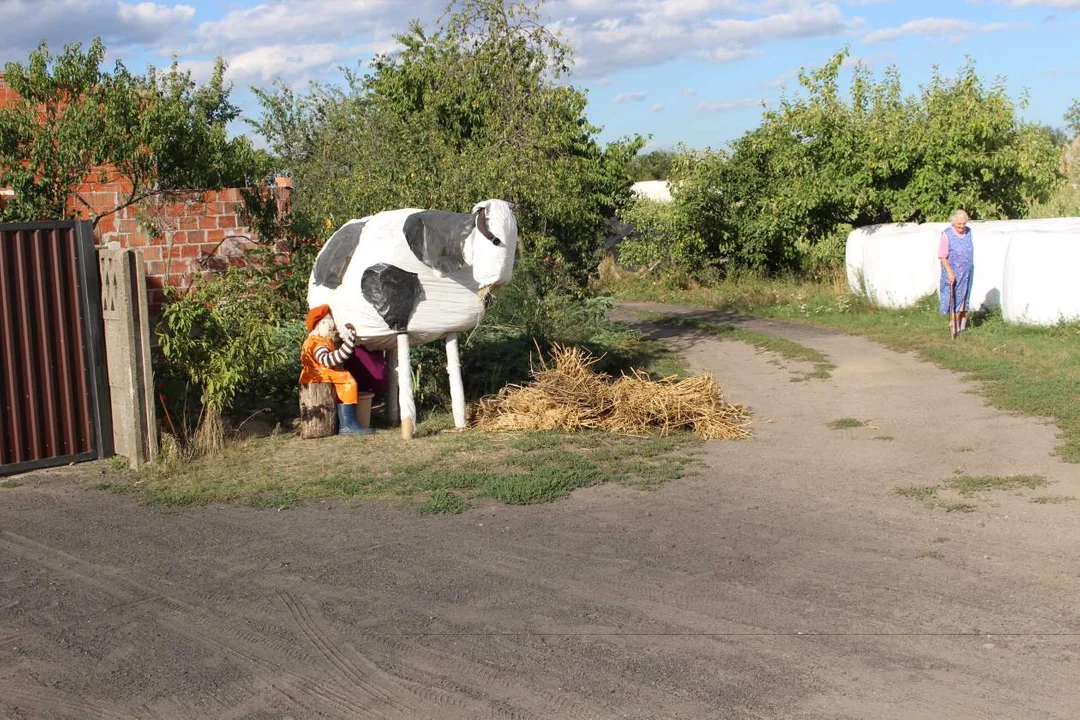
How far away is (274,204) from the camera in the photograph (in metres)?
11.2

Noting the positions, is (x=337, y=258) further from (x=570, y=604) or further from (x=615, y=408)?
(x=570, y=604)

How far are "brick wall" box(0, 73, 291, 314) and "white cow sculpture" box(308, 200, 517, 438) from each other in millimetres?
1981

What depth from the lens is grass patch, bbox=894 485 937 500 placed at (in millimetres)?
7539

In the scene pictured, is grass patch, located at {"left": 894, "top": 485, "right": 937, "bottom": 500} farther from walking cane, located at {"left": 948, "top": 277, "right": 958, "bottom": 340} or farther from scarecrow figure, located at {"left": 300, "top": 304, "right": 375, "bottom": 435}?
walking cane, located at {"left": 948, "top": 277, "right": 958, "bottom": 340}

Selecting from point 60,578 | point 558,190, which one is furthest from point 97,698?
point 558,190

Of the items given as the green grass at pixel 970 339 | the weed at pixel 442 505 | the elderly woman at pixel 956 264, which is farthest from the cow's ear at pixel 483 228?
the elderly woman at pixel 956 264

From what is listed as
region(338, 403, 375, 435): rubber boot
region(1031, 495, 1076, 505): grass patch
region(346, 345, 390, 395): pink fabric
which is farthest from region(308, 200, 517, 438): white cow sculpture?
region(1031, 495, 1076, 505): grass patch

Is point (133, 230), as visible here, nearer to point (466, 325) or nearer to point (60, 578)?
point (466, 325)

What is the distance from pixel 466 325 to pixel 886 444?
368 cm

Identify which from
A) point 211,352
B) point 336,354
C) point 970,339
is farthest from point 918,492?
point 970,339

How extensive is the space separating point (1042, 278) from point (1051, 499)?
828cm

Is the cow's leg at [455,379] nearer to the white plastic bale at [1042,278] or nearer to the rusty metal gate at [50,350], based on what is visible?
the rusty metal gate at [50,350]

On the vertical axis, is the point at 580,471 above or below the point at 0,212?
below

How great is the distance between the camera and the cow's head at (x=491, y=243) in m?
9.30
